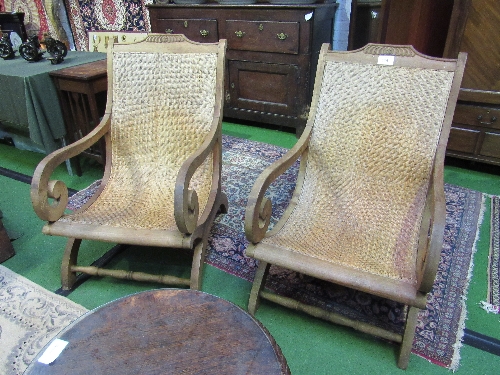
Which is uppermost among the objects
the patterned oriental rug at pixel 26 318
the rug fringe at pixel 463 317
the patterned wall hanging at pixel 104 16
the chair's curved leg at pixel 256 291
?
the patterned wall hanging at pixel 104 16

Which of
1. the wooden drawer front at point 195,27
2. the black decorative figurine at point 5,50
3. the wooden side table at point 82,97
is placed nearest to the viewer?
the wooden side table at point 82,97

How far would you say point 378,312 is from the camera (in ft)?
5.23

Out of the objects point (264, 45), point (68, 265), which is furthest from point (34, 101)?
point (264, 45)

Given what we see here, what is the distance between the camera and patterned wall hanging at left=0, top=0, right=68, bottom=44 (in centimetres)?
443

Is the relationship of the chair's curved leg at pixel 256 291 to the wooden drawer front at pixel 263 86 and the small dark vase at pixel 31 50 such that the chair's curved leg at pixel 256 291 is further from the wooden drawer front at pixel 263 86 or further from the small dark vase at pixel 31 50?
the small dark vase at pixel 31 50

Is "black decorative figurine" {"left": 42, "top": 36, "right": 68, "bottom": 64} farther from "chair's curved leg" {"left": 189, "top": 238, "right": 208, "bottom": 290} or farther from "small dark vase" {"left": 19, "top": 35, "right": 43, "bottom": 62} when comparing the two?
"chair's curved leg" {"left": 189, "top": 238, "right": 208, "bottom": 290}

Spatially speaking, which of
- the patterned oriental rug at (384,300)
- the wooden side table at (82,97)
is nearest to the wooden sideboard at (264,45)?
the patterned oriental rug at (384,300)

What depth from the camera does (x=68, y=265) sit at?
5.72 feet

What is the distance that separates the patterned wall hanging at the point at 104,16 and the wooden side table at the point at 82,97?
1561 mm

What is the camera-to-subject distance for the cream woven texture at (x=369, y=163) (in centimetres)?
150

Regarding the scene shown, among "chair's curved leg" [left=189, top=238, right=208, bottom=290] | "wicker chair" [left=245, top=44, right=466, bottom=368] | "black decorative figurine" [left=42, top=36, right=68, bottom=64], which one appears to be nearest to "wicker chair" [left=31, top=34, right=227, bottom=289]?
"chair's curved leg" [left=189, top=238, right=208, bottom=290]

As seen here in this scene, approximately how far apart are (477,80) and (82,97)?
2.48m

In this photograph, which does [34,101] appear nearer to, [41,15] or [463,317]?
[463,317]

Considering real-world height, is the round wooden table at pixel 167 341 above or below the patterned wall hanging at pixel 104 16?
below
